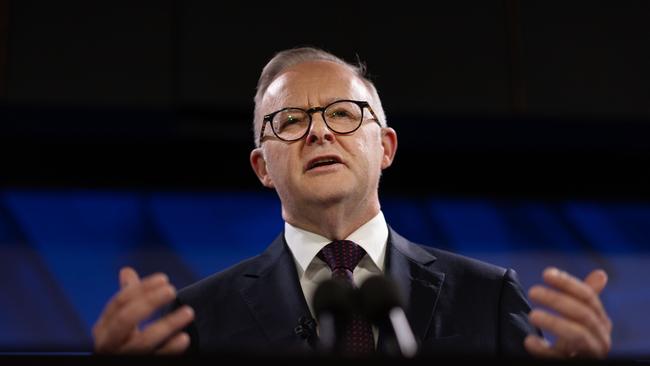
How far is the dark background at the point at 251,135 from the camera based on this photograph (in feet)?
10.0

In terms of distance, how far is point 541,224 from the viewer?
11.1 feet

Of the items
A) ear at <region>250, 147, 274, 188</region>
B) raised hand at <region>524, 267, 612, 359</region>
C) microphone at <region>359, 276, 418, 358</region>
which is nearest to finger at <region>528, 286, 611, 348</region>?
raised hand at <region>524, 267, 612, 359</region>

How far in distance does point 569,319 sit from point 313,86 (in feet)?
3.06

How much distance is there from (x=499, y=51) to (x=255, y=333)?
1.79 meters

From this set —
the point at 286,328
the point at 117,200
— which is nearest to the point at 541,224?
the point at 117,200

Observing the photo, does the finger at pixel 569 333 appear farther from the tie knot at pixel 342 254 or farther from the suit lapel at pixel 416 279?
the tie knot at pixel 342 254

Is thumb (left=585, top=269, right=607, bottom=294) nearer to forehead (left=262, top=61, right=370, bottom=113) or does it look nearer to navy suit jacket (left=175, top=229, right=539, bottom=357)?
navy suit jacket (left=175, top=229, right=539, bottom=357)

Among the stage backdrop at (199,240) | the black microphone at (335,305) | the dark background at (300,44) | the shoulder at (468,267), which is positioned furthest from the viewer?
the stage backdrop at (199,240)

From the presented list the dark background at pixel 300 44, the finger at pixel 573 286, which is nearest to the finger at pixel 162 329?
the finger at pixel 573 286

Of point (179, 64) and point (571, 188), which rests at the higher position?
point (179, 64)

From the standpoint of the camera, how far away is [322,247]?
1961mm

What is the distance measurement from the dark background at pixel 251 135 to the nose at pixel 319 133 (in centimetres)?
105

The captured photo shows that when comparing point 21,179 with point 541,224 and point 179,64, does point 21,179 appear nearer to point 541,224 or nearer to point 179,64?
point 179,64

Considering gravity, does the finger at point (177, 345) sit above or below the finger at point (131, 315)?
below
